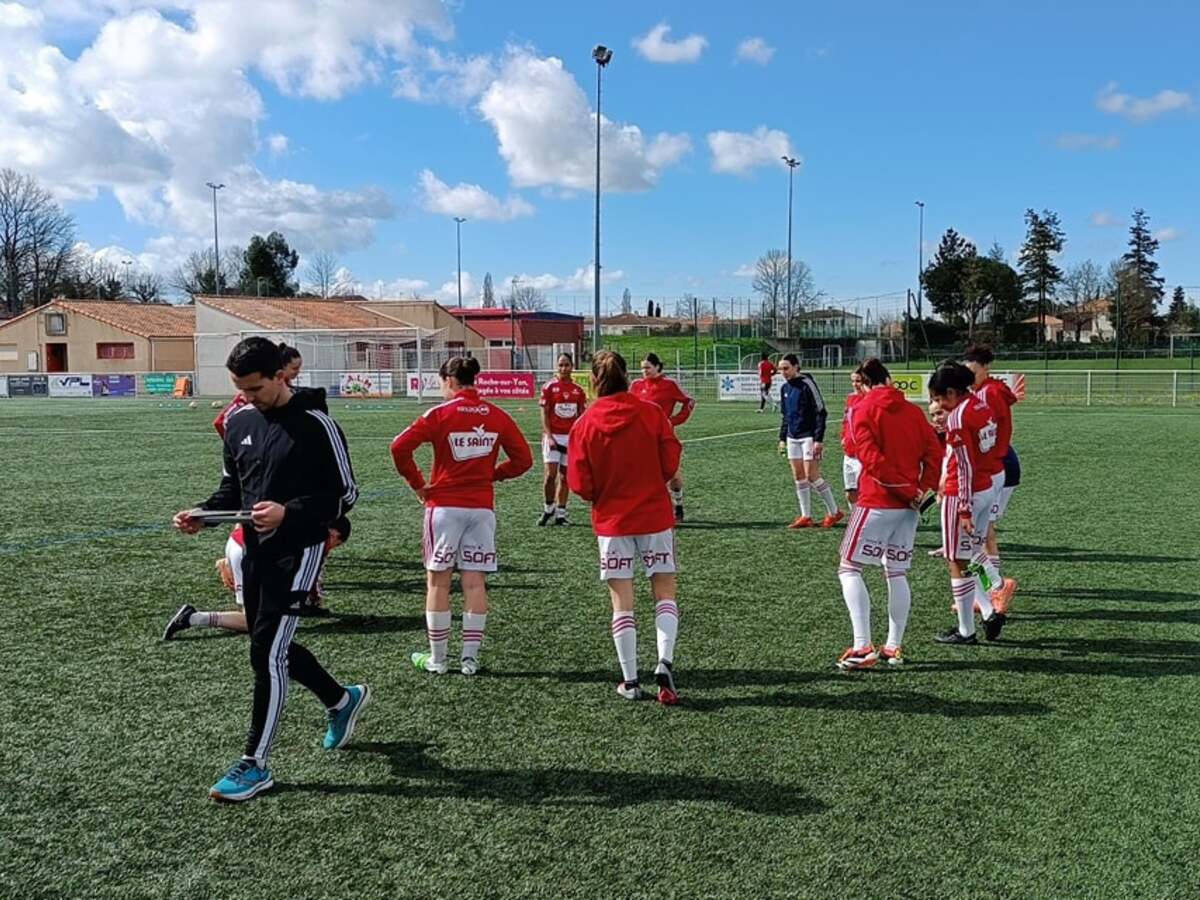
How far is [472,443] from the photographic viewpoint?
6074 mm

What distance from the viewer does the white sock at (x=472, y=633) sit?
6.19 metres

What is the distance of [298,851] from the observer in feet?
13.0

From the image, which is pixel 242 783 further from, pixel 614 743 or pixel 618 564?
pixel 618 564

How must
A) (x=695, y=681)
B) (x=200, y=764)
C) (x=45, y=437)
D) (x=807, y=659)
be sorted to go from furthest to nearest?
(x=45, y=437)
(x=807, y=659)
(x=695, y=681)
(x=200, y=764)

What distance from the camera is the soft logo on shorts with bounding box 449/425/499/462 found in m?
6.04

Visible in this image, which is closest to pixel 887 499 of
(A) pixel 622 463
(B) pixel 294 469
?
(A) pixel 622 463

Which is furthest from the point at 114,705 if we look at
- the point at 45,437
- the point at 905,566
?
the point at 45,437

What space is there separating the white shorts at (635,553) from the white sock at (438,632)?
110cm

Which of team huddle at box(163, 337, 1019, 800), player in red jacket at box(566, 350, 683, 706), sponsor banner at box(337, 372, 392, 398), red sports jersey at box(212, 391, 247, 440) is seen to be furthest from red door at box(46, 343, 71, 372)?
player in red jacket at box(566, 350, 683, 706)

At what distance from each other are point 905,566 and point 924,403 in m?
26.9

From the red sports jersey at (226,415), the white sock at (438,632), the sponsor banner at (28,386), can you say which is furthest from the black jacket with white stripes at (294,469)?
the sponsor banner at (28,386)

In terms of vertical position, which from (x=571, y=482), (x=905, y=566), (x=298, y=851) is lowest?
(x=298, y=851)

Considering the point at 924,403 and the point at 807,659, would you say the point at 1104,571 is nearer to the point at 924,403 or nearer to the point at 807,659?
the point at 807,659

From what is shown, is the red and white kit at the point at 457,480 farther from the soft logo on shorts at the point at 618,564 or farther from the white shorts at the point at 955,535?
the white shorts at the point at 955,535
